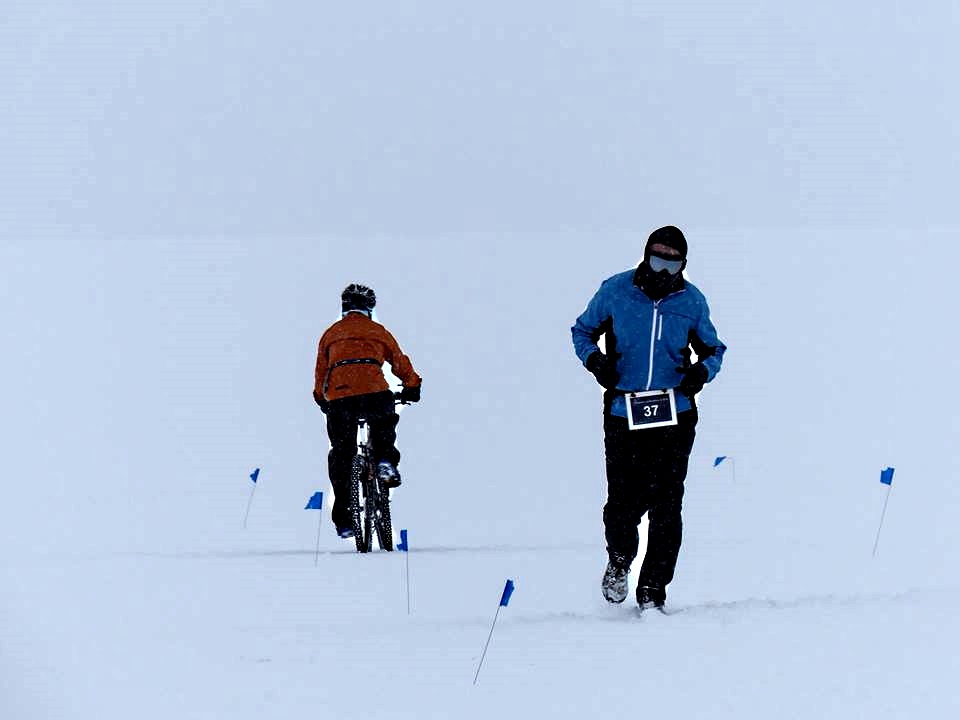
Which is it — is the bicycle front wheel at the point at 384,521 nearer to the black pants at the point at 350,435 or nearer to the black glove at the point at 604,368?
the black pants at the point at 350,435

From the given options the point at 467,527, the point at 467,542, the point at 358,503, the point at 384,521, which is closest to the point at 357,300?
the point at 358,503

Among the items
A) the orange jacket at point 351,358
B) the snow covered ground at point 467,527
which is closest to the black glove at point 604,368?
the snow covered ground at point 467,527

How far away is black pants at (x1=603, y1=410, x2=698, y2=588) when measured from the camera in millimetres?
6922

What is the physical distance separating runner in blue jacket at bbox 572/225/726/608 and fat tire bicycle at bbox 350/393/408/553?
8.93 feet

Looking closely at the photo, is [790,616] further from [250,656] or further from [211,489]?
[211,489]

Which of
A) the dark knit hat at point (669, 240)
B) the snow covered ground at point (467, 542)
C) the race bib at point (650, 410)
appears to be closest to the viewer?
the snow covered ground at point (467, 542)

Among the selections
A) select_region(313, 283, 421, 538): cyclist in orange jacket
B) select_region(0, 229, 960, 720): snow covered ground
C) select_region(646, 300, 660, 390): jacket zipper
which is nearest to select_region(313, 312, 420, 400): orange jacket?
select_region(313, 283, 421, 538): cyclist in orange jacket

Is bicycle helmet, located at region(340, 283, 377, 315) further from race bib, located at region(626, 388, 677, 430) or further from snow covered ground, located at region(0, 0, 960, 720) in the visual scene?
race bib, located at region(626, 388, 677, 430)

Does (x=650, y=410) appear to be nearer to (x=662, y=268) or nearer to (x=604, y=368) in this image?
(x=604, y=368)

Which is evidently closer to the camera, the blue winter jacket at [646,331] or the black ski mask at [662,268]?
the black ski mask at [662,268]

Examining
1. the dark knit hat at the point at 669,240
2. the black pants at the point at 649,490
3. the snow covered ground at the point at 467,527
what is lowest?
the snow covered ground at the point at 467,527

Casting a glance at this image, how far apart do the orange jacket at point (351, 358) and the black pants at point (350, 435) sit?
0.25 ft

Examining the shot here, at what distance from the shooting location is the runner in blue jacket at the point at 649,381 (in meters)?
6.85

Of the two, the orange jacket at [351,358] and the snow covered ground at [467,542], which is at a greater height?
the orange jacket at [351,358]
